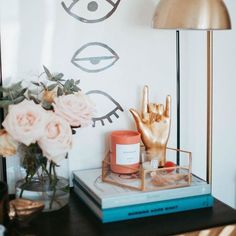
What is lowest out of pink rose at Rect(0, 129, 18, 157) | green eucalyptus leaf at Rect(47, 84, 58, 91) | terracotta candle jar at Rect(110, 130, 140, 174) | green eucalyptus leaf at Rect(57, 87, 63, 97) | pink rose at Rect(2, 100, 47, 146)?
terracotta candle jar at Rect(110, 130, 140, 174)

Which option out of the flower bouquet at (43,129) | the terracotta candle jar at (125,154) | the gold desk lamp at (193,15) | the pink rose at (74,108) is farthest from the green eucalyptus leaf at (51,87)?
the gold desk lamp at (193,15)

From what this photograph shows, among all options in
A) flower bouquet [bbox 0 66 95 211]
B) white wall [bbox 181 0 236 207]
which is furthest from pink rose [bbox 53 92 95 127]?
white wall [bbox 181 0 236 207]

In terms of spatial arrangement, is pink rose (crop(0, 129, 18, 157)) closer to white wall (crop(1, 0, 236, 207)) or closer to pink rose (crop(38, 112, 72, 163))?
pink rose (crop(38, 112, 72, 163))

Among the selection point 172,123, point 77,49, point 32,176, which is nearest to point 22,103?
Result: point 32,176

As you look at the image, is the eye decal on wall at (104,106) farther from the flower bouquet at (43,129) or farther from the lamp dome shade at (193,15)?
the lamp dome shade at (193,15)

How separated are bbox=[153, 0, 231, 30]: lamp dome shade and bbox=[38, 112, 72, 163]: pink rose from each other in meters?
0.42

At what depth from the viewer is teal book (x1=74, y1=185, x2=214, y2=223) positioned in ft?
4.12

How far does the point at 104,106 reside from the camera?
1536 mm

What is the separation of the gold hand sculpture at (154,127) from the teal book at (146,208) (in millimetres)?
200

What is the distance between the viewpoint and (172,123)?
1.65 m

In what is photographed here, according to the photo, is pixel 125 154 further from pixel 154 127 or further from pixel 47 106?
pixel 47 106

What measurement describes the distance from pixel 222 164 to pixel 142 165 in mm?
489

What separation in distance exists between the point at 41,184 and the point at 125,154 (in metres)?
0.27

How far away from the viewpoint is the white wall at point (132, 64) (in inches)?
55.8
